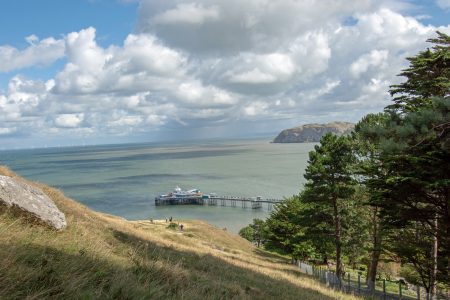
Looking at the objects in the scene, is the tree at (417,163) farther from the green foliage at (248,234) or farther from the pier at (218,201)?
the pier at (218,201)

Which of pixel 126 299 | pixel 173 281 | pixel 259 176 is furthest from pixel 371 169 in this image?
pixel 259 176

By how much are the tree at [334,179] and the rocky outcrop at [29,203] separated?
72.0 feet

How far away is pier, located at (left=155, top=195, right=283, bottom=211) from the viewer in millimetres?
96250

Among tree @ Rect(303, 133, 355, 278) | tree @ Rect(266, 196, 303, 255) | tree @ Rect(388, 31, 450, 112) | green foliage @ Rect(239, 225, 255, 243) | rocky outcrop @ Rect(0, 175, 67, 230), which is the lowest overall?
green foliage @ Rect(239, 225, 255, 243)

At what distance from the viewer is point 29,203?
8.20 m

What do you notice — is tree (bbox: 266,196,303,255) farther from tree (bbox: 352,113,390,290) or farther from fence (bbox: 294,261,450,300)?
tree (bbox: 352,113,390,290)

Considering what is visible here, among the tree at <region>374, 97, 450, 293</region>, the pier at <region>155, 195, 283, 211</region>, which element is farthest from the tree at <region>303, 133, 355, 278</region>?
the pier at <region>155, 195, 283, 211</region>

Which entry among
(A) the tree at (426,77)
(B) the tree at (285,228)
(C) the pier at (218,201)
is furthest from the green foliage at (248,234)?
(A) the tree at (426,77)

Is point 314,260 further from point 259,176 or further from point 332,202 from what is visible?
point 259,176

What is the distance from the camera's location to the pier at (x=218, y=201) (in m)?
96.2

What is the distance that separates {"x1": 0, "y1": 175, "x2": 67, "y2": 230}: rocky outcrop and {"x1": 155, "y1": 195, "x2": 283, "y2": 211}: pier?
86476 millimetres

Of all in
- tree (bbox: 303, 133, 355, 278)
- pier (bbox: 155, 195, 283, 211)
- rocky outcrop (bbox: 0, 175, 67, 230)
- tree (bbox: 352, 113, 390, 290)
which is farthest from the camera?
pier (bbox: 155, 195, 283, 211)

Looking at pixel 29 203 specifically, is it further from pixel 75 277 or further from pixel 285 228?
pixel 285 228

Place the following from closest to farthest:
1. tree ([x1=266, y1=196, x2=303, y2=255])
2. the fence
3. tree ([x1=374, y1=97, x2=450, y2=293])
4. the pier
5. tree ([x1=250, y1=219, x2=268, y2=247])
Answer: tree ([x1=374, y1=97, x2=450, y2=293])
the fence
tree ([x1=266, y1=196, x2=303, y2=255])
tree ([x1=250, y1=219, x2=268, y2=247])
the pier
